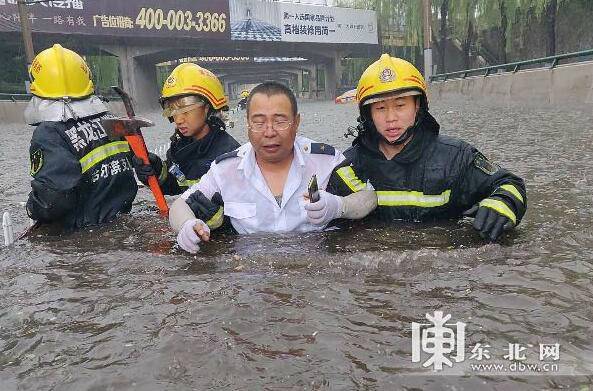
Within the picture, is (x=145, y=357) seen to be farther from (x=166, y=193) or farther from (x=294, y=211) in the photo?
(x=166, y=193)

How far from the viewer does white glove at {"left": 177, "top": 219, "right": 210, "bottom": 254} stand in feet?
10.9

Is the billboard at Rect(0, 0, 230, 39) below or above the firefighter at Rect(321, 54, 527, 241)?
above

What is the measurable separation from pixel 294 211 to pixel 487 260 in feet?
4.51

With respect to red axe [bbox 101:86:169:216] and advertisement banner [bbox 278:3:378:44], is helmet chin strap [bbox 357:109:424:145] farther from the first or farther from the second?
advertisement banner [bbox 278:3:378:44]

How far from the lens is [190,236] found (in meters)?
3.32

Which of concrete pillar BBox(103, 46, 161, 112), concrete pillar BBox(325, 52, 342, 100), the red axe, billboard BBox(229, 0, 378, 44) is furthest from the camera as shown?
concrete pillar BBox(325, 52, 342, 100)

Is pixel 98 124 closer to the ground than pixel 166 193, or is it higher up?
higher up

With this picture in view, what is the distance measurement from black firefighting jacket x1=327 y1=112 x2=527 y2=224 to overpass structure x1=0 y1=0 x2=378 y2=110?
1113 inches

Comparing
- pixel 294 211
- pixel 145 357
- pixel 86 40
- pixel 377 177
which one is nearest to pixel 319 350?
pixel 145 357

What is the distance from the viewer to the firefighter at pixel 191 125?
4.81 meters

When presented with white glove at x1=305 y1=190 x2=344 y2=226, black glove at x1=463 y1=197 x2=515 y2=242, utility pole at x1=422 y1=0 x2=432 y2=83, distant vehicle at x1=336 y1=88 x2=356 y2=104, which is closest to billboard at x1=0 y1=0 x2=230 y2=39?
distant vehicle at x1=336 y1=88 x2=356 y2=104

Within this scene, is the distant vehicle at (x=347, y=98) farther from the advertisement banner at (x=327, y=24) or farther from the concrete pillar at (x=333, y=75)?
the concrete pillar at (x=333, y=75)

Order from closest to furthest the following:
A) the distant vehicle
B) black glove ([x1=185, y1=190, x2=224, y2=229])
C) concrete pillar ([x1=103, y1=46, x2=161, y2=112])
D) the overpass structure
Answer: black glove ([x1=185, y1=190, x2=224, y2=229]) → the overpass structure → concrete pillar ([x1=103, y1=46, x2=161, y2=112]) → the distant vehicle

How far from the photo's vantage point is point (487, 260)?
2973 mm
